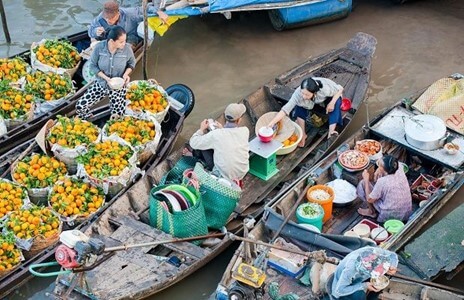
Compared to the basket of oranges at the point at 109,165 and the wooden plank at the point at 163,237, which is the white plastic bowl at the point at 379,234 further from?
the basket of oranges at the point at 109,165

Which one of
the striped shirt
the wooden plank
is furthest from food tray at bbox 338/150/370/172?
the wooden plank

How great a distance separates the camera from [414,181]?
773 cm

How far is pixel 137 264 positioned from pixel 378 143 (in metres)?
2.98

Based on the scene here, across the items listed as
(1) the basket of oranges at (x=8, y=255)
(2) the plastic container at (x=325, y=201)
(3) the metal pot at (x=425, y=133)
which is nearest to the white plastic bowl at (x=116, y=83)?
(1) the basket of oranges at (x=8, y=255)

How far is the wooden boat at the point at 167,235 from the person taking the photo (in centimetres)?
674

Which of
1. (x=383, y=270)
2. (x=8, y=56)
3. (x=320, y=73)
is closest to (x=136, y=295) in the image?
(x=383, y=270)

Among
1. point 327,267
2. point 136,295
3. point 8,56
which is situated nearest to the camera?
point 327,267

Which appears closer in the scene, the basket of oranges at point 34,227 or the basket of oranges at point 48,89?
the basket of oranges at point 34,227

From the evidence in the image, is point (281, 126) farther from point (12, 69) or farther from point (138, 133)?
point (12, 69)

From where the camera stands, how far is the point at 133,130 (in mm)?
8086

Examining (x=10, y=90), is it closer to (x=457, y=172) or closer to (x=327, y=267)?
(x=327, y=267)

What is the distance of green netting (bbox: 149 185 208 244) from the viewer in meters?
7.01

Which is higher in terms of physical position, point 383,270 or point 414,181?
point 383,270

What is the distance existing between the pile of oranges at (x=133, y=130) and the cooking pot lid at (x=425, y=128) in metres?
2.85
